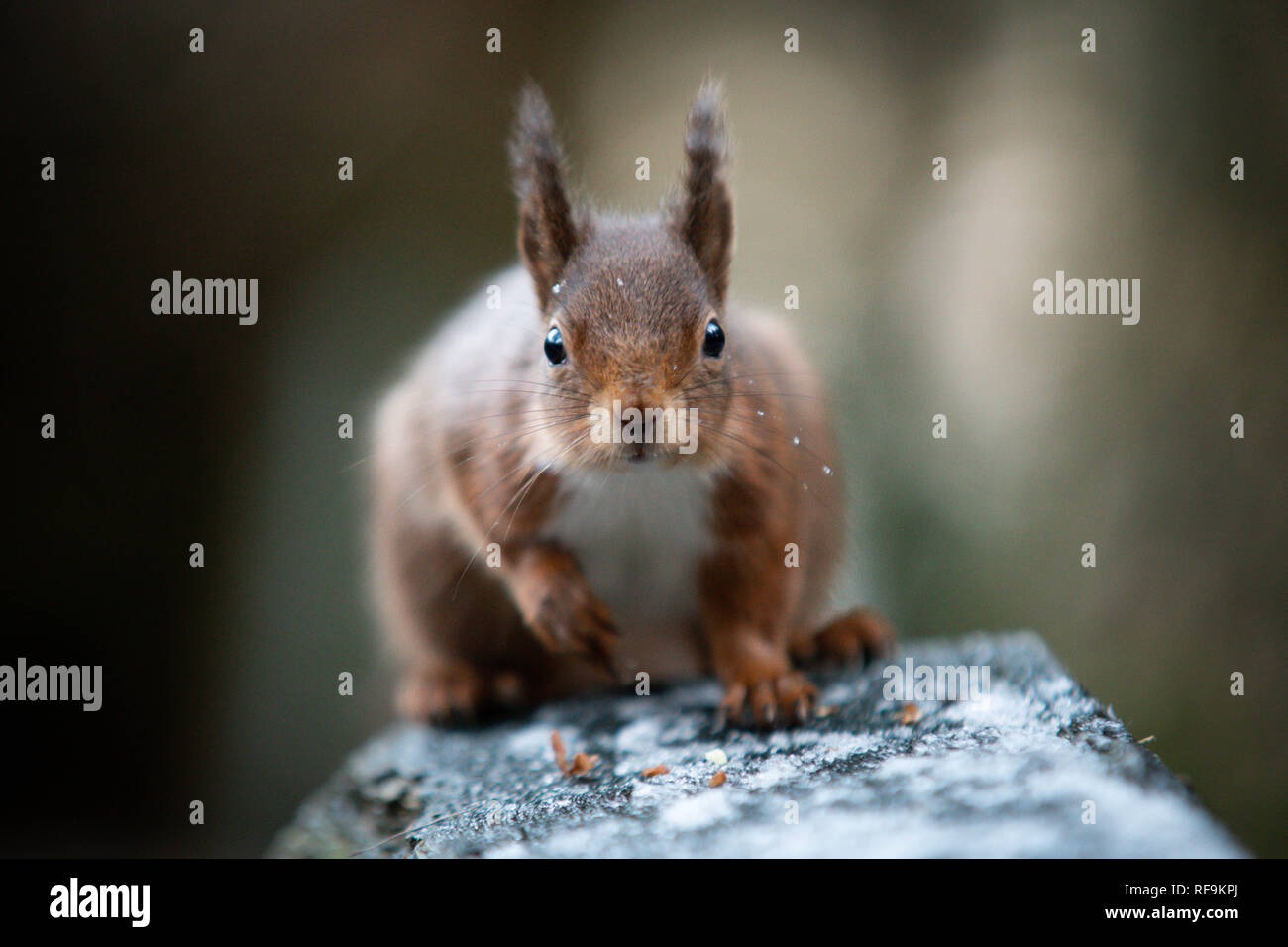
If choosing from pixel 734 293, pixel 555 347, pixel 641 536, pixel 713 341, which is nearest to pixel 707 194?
pixel 713 341

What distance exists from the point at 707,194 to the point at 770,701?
1.09 metres

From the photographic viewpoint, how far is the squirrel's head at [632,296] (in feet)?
6.41

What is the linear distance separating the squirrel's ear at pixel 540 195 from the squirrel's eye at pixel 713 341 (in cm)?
37

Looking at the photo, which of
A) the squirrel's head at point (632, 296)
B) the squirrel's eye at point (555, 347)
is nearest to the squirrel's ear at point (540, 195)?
the squirrel's head at point (632, 296)

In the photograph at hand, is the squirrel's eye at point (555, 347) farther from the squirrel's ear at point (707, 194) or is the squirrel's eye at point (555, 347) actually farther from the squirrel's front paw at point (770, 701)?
the squirrel's front paw at point (770, 701)

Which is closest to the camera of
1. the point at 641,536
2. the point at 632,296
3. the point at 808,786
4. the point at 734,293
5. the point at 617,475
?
the point at 808,786

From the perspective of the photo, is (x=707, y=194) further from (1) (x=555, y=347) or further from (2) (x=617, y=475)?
(2) (x=617, y=475)

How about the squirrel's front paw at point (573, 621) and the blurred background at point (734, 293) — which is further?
the blurred background at point (734, 293)

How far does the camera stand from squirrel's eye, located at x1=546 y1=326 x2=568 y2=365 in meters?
2.12

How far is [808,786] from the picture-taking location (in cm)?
173

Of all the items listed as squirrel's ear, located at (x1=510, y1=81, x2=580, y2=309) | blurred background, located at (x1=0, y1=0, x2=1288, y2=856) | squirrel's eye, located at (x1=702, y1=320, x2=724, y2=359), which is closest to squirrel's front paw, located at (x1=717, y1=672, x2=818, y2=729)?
squirrel's eye, located at (x1=702, y1=320, x2=724, y2=359)

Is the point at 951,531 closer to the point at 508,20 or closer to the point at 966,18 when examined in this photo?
the point at 966,18
